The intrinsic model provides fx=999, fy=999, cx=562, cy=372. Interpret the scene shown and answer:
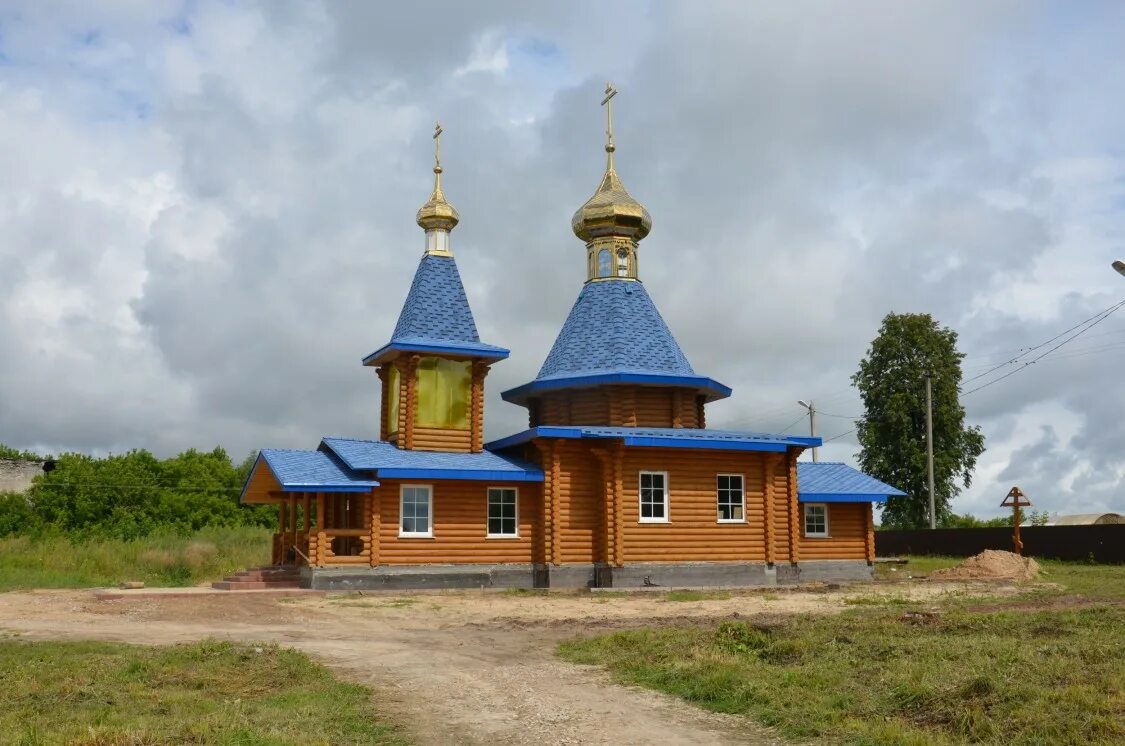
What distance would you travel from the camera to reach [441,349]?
2448 centimetres

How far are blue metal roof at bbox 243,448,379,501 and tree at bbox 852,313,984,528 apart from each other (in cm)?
2815

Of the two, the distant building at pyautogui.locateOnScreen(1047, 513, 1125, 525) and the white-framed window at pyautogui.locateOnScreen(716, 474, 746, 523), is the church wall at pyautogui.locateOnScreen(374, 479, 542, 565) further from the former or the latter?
the distant building at pyautogui.locateOnScreen(1047, 513, 1125, 525)

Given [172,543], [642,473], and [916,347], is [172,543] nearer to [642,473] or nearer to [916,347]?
[642,473]

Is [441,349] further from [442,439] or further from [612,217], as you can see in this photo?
[612,217]

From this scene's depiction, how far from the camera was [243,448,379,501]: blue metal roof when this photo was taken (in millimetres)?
21266

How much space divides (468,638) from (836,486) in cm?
1541

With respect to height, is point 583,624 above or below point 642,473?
below

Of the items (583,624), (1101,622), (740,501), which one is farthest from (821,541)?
(1101,622)

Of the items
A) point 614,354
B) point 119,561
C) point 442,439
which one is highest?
point 614,354

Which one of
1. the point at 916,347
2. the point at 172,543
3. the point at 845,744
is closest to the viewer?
the point at 845,744

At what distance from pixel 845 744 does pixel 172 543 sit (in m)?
26.5

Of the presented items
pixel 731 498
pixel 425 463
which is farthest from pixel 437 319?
pixel 731 498

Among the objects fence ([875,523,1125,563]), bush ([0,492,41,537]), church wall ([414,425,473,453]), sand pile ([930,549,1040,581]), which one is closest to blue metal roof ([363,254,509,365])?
church wall ([414,425,473,453])

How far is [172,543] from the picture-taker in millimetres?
29906
